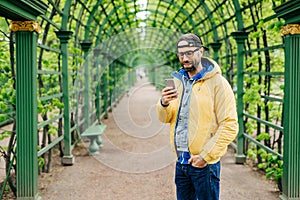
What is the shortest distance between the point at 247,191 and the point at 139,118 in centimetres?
929

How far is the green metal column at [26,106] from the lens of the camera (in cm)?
409

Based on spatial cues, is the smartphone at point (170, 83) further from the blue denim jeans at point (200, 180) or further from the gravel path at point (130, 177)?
the gravel path at point (130, 177)

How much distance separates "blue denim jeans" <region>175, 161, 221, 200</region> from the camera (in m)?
2.44

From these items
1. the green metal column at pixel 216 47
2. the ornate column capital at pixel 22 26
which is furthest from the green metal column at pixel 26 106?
the green metal column at pixel 216 47

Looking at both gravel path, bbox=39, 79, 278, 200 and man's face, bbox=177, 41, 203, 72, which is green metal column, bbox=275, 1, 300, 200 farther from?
man's face, bbox=177, 41, 203, 72

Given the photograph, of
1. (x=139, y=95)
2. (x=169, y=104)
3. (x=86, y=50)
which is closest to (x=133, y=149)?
(x=86, y=50)

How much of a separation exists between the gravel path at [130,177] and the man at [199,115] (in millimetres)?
2450

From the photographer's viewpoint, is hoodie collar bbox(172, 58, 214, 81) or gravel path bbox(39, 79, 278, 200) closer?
hoodie collar bbox(172, 58, 214, 81)

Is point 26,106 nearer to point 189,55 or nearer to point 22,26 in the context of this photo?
point 22,26

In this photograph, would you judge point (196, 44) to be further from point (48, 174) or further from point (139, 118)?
point (139, 118)

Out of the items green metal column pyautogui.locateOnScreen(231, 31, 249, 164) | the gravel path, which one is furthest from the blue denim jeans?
green metal column pyautogui.locateOnScreen(231, 31, 249, 164)

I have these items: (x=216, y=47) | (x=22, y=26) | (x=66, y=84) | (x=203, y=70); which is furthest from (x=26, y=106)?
(x=216, y=47)

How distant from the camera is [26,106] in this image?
414 cm

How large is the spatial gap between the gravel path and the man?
2.45 meters
